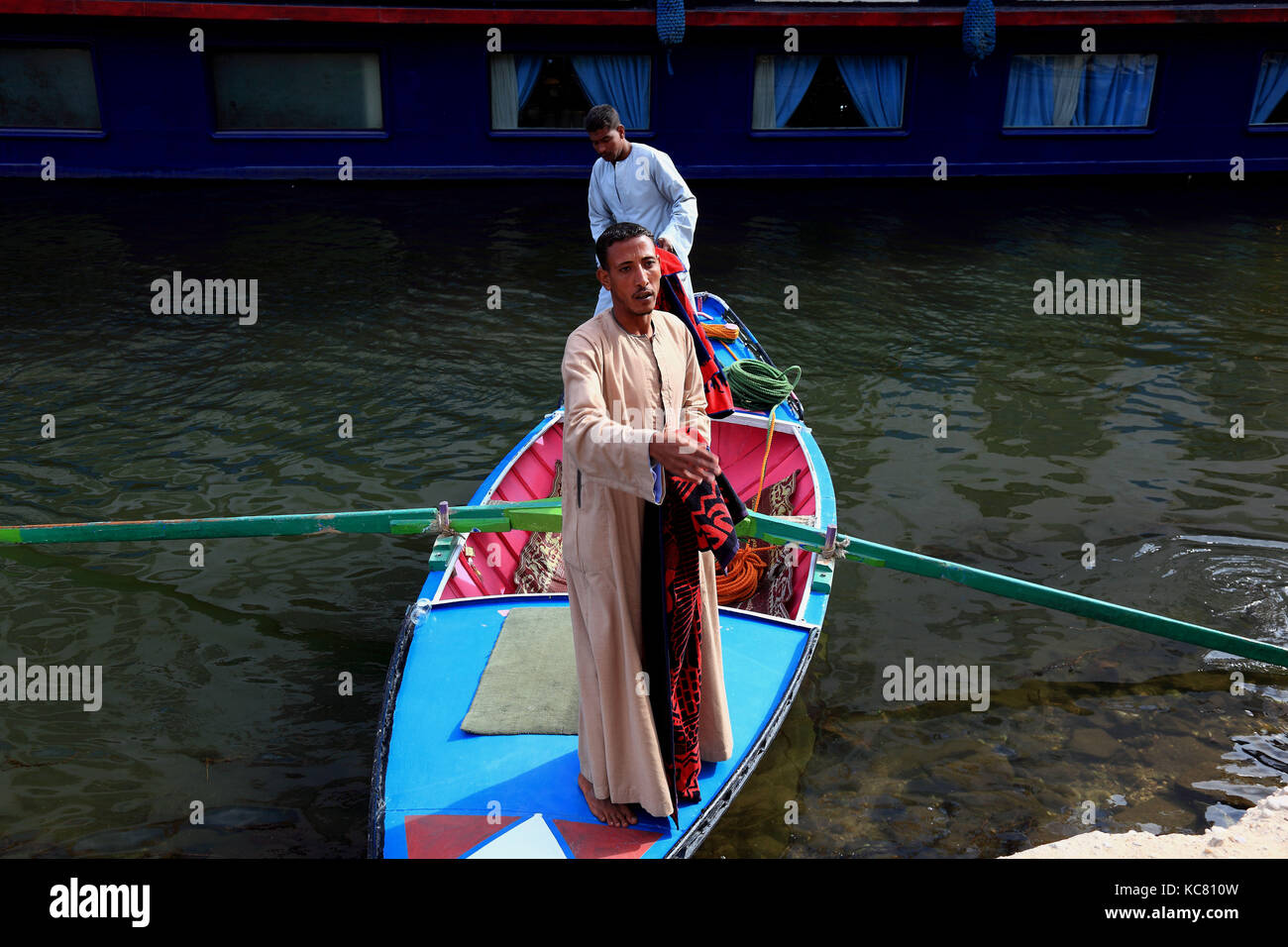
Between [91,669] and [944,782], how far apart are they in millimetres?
5149

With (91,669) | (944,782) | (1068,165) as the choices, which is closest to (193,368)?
(91,669)

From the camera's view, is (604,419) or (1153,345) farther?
(1153,345)

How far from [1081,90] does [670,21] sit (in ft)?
24.7

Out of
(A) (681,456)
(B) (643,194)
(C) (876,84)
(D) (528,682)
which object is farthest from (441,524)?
(C) (876,84)

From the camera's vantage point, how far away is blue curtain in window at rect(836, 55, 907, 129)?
17719 millimetres

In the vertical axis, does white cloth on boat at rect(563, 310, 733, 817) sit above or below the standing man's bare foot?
above

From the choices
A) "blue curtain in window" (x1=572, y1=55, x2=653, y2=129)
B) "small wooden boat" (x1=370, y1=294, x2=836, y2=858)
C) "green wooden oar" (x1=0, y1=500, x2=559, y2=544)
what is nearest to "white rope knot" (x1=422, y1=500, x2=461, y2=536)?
"green wooden oar" (x1=0, y1=500, x2=559, y2=544)

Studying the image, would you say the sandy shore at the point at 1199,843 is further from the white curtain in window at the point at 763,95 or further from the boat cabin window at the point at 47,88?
the boat cabin window at the point at 47,88

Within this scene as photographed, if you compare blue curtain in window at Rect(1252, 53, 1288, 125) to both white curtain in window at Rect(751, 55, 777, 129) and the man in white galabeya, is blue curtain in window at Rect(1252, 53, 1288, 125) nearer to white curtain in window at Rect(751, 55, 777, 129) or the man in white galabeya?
white curtain in window at Rect(751, 55, 777, 129)

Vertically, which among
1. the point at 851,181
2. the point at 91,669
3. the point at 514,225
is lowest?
the point at 91,669

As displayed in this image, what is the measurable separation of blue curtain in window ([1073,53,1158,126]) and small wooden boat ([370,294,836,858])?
14489 mm

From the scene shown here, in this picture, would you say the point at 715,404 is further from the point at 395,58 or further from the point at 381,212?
the point at 395,58

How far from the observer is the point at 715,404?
4543 millimetres

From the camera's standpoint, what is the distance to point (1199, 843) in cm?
496
